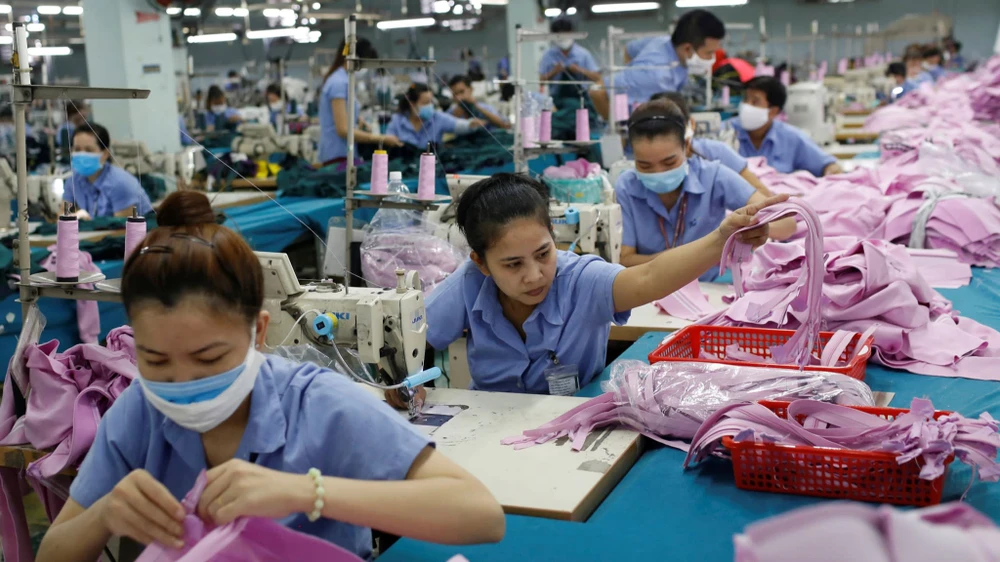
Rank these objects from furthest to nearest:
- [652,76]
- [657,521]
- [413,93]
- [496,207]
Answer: [413,93], [652,76], [496,207], [657,521]

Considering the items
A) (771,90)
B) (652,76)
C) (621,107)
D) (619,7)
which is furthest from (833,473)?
(619,7)

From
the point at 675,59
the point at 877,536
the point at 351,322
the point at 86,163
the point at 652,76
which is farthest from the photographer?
the point at 675,59

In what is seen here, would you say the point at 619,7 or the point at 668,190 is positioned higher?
the point at 619,7

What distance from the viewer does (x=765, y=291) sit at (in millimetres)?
2689

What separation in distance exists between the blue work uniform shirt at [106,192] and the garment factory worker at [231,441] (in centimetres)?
392

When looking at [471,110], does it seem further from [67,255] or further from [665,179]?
[67,255]

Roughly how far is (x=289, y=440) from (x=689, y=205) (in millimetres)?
2596

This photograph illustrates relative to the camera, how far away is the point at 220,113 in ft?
38.2

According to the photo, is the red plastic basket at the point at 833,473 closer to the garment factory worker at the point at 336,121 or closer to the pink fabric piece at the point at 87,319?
the pink fabric piece at the point at 87,319

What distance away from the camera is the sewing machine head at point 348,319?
83.4 inches

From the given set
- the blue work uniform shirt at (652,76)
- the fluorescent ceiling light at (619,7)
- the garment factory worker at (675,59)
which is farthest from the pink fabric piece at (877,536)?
→ the fluorescent ceiling light at (619,7)

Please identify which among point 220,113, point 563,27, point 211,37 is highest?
point 211,37

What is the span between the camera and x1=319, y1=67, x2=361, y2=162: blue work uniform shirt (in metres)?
5.77

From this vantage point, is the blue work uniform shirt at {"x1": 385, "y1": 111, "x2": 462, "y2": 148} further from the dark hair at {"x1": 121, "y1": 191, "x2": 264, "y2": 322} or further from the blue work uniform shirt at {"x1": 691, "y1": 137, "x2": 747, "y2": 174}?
the dark hair at {"x1": 121, "y1": 191, "x2": 264, "y2": 322}
